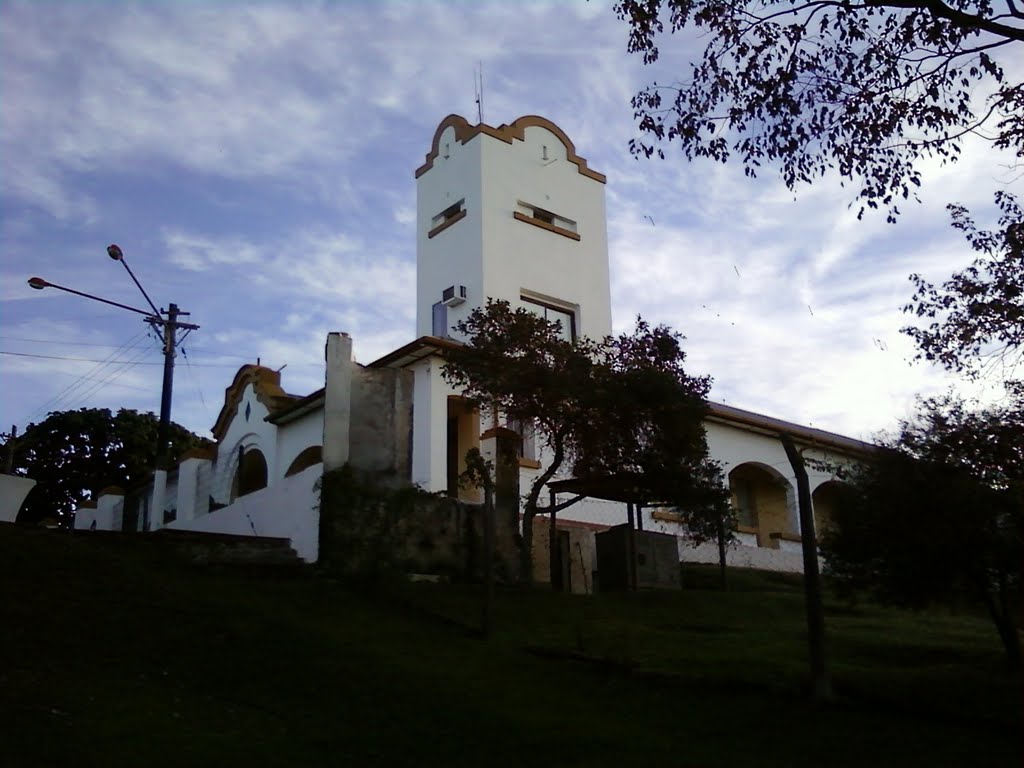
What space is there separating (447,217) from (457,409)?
9785 mm

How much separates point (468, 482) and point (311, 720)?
1007 cm

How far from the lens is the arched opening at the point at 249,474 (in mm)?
24645

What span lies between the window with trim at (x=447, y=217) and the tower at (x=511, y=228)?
35 millimetres

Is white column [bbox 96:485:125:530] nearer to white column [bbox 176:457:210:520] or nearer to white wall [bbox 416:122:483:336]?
white column [bbox 176:457:210:520]

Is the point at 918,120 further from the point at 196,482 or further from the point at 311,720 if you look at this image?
the point at 196,482

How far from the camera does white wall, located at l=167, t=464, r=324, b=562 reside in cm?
1636

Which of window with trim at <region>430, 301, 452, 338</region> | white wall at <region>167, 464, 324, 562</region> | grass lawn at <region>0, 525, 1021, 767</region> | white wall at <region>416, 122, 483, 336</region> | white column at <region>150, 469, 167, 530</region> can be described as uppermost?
white wall at <region>416, 122, 483, 336</region>

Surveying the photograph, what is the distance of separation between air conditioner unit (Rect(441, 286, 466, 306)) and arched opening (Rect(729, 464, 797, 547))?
8881 millimetres

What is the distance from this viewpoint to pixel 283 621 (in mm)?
12031

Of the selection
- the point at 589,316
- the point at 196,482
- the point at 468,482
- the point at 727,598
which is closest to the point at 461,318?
the point at 589,316

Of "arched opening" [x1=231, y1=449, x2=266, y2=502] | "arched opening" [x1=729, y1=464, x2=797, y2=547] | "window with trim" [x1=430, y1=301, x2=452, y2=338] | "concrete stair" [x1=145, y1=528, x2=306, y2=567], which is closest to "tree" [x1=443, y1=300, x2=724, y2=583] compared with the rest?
"concrete stair" [x1=145, y1=528, x2=306, y2=567]

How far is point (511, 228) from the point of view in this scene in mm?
29719

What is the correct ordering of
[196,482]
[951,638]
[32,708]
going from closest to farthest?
[32,708] → [951,638] → [196,482]

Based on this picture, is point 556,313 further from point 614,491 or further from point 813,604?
point 813,604
